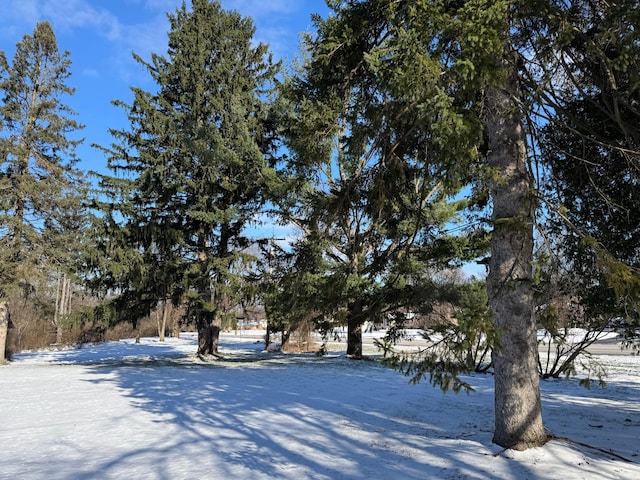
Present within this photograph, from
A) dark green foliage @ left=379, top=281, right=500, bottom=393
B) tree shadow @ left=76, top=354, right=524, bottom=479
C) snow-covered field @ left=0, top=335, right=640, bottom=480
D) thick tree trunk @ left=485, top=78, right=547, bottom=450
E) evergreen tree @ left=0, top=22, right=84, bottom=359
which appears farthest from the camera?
evergreen tree @ left=0, top=22, right=84, bottom=359

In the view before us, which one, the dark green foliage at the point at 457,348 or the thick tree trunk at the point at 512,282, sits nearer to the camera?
the dark green foliage at the point at 457,348

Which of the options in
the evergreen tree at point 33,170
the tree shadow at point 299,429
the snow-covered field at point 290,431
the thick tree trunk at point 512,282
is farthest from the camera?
the evergreen tree at point 33,170

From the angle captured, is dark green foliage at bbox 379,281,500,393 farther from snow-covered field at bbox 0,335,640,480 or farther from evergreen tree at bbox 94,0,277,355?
evergreen tree at bbox 94,0,277,355

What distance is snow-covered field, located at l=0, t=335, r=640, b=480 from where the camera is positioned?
173 inches

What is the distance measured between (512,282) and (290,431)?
3596 millimetres

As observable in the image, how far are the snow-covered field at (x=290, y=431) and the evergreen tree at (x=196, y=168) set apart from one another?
18.1 ft

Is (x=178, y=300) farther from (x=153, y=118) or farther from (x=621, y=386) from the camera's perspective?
(x=621, y=386)

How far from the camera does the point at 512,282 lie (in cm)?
473

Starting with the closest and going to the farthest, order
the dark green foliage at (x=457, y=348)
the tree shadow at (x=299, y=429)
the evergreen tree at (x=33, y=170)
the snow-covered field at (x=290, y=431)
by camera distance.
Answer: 1. the dark green foliage at (x=457, y=348)
2. the snow-covered field at (x=290, y=431)
3. the tree shadow at (x=299, y=429)
4. the evergreen tree at (x=33, y=170)

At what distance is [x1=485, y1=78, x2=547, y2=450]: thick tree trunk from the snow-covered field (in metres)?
0.35

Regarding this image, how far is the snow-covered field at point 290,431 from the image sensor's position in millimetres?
4406

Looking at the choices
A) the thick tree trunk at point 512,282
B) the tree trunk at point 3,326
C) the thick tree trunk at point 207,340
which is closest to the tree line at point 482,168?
the thick tree trunk at point 512,282

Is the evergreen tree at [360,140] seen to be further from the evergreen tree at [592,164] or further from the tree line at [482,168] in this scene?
the evergreen tree at [592,164]

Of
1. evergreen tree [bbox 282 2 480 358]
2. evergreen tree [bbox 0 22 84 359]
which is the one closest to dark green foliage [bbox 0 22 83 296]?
evergreen tree [bbox 0 22 84 359]
